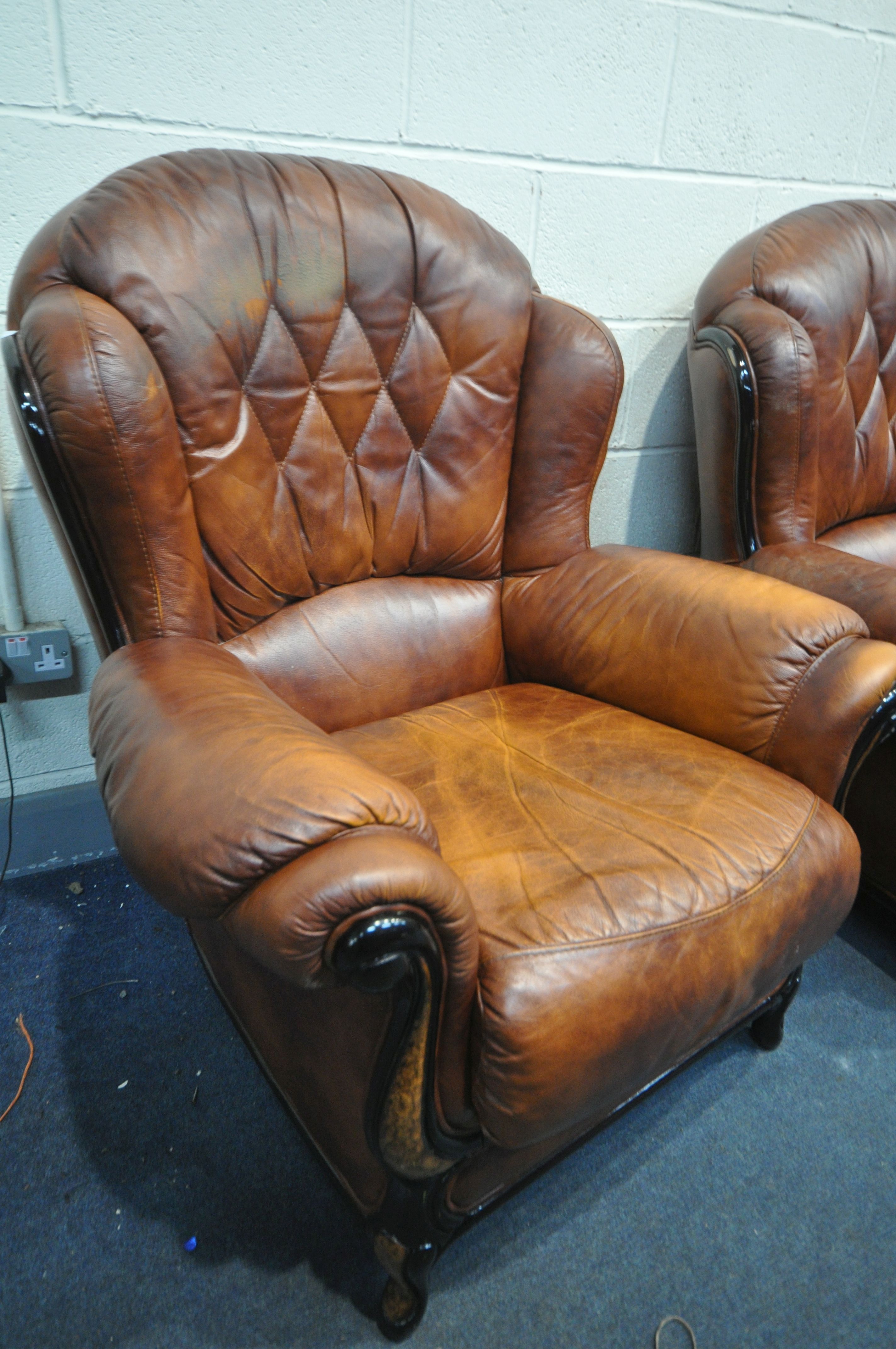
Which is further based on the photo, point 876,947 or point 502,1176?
point 876,947

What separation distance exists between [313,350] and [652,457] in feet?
3.12

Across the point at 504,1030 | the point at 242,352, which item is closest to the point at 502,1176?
the point at 504,1030

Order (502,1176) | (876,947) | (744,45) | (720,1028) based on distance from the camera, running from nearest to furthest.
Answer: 1. (502,1176)
2. (720,1028)
3. (876,947)
4. (744,45)

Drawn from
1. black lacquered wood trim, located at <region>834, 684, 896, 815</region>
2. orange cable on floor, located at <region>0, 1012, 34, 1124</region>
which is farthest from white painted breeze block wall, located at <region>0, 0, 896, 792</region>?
black lacquered wood trim, located at <region>834, 684, 896, 815</region>

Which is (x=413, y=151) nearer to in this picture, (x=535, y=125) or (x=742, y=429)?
(x=535, y=125)

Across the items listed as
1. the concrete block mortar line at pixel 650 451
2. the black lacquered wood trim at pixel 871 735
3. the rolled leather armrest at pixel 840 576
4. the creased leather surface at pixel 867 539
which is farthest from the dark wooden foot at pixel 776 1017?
the concrete block mortar line at pixel 650 451

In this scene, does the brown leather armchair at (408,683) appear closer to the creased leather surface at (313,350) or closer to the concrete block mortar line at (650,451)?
the creased leather surface at (313,350)

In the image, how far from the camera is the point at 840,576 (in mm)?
1327

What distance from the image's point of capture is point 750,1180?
1.04m

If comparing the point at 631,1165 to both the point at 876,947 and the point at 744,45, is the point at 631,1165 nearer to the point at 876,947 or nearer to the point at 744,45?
the point at 876,947

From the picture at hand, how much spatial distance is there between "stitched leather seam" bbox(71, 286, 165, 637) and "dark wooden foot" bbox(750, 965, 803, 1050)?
37.5 inches

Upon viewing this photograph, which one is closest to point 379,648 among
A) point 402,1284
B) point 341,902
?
point 341,902

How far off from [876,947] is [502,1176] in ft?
2.96

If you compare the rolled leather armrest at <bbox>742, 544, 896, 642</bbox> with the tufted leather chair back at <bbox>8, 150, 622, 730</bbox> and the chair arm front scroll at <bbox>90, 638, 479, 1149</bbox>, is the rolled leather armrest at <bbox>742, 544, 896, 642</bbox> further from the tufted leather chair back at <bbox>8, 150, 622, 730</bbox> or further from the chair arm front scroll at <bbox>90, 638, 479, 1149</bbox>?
the chair arm front scroll at <bbox>90, 638, 479, 1149</bbox>
